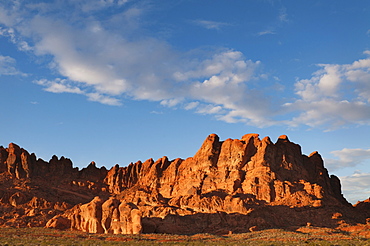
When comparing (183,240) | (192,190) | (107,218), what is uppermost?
(192,190)

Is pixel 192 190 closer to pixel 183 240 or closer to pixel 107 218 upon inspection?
pixel 107 218

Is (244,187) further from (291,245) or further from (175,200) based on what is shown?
(291,245)

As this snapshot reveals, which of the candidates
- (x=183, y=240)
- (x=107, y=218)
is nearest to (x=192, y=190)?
(x=107, y=218)

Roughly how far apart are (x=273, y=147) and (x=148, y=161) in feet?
175

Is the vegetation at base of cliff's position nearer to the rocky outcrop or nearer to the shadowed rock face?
the rocky outcrop

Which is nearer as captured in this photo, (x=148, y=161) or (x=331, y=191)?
(x=331, y=191)

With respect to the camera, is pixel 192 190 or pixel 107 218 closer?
pixel 107 218

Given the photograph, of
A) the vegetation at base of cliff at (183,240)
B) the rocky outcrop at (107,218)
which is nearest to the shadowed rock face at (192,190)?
the rocky outcrop at (107,218)

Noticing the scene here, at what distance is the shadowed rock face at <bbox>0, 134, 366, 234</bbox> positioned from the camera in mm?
84500

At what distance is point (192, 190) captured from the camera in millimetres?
107875

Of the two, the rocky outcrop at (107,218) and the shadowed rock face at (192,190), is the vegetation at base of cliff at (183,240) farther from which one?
the shadowed rock face at (192,190)

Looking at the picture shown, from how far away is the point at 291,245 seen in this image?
45.9 meters

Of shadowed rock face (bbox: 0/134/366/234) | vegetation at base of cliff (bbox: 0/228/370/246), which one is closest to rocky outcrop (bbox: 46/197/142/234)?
shadowed rock face (bbox: 0/134/366/234)

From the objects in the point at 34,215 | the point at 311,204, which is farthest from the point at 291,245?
the point at 34,215
